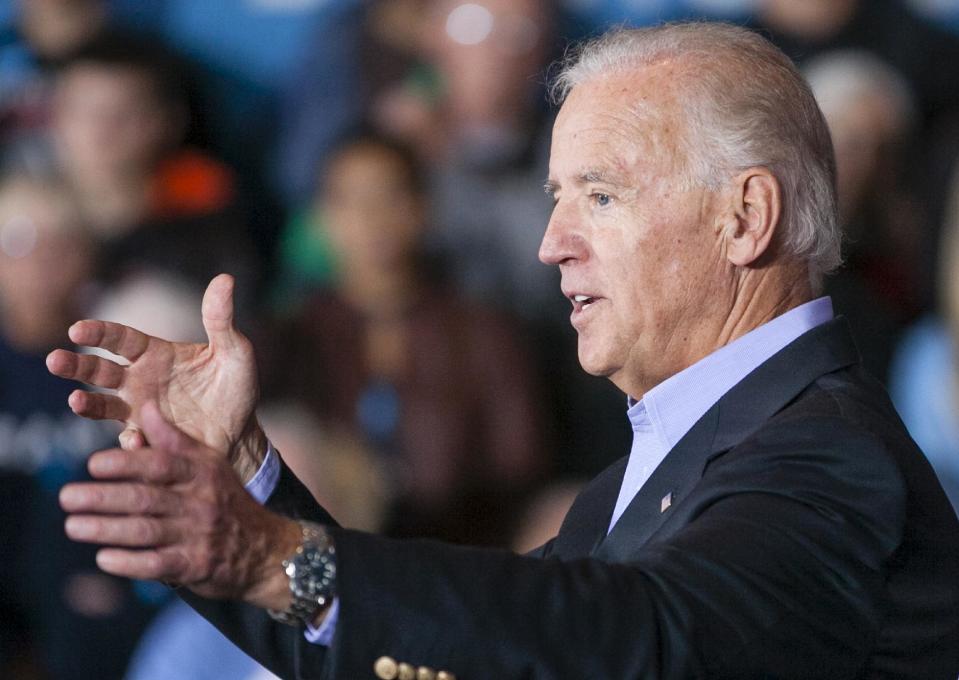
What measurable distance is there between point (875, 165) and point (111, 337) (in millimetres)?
4443

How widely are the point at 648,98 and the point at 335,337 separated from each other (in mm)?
3284

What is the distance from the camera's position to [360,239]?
5.29 m

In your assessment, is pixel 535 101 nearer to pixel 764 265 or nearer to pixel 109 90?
pixel 109 90

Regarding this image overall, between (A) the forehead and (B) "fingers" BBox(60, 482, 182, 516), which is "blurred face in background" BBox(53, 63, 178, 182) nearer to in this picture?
(A) the forehead

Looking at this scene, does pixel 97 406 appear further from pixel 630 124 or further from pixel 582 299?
pixel 630 124

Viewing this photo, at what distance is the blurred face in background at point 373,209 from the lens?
207 inches

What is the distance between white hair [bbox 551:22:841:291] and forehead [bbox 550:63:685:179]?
18mm

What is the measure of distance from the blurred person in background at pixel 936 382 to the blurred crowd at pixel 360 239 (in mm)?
11

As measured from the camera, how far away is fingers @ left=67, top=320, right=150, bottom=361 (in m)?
1.75

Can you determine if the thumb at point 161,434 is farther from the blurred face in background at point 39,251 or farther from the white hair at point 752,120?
the blurred face in background at point 39,251

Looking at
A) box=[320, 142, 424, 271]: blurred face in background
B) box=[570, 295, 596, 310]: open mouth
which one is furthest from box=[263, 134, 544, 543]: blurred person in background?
box=[570, 295, 596, 310]: open mouth

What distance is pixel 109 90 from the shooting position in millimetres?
5422

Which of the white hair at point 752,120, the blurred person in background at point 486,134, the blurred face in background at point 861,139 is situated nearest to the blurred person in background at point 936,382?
the blurred face in background at point 861,139

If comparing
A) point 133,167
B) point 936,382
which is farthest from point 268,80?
point 936,382
